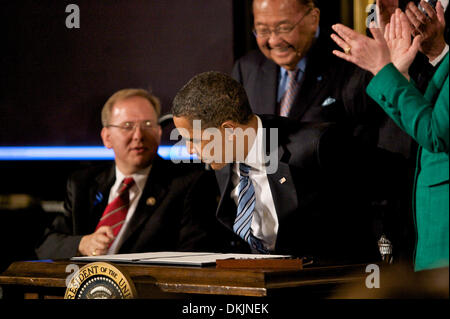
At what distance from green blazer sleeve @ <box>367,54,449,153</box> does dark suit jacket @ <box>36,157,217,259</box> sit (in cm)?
123

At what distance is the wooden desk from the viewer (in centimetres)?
155

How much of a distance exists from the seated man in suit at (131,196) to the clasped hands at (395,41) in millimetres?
1162

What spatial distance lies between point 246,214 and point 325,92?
31.6 inches

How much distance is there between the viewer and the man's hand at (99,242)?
254cm

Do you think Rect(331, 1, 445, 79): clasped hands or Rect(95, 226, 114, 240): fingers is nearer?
Rect(331, 1, 445, 79): clasped hands

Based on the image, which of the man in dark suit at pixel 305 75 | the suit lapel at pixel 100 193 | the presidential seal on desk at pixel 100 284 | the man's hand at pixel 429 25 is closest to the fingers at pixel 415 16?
the man's hand at pixel 429 25

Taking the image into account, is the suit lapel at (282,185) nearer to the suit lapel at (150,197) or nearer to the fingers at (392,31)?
the fingers at (392,31)

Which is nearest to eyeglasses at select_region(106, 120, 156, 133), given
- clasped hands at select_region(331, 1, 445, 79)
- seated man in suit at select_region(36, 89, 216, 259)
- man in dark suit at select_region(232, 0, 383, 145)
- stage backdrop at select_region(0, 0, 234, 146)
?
seated man in suit at select_region(36, 89, 216, 259)

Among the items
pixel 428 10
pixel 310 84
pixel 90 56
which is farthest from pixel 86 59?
pixel 428 10

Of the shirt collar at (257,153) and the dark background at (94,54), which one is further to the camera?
the dark background at (94,54)

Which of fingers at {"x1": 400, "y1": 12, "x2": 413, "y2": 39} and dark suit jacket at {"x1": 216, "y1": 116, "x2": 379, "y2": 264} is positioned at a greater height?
fingers at {"x1": 400, "y1": 12, "x2": 413, "y2": 39}

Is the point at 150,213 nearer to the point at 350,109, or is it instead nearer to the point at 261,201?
the point at 261,201

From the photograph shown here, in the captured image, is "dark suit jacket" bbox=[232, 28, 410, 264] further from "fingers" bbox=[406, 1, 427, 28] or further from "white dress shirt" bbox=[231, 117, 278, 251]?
"fingers" bbox=[406, 1, 427, 28]
